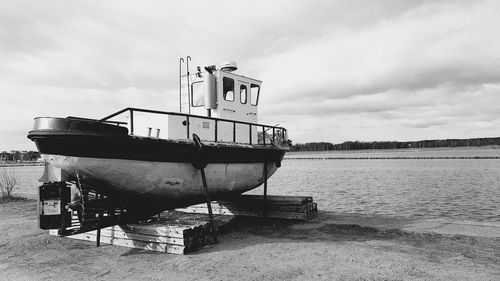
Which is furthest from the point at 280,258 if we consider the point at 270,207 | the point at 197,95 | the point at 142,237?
the point at 197,95

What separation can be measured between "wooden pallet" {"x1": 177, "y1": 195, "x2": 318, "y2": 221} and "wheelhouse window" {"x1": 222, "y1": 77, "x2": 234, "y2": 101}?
2642mm

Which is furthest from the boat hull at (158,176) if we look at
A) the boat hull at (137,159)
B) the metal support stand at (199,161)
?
the metal support stand at (199,161)

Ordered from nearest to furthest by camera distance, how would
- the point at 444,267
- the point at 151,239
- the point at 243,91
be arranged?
the point at 444,267, the point at 151,239, the point at 243,91

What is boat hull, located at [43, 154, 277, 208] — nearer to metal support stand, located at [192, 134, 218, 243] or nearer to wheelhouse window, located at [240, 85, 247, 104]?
metal support stand, located at [192, 134, 218, 243]

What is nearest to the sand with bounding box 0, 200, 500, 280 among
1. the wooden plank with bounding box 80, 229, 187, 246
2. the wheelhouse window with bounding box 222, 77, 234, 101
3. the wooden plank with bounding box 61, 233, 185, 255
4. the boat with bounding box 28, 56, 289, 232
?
the wooden plank with bounding box 61, 233, 185, 255

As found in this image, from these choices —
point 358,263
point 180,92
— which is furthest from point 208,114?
point 358,263

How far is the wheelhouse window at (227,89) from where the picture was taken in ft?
30.0

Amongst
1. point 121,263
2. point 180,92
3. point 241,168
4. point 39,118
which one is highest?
point 180,92

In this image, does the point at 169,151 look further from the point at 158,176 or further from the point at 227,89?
the point at 227,89

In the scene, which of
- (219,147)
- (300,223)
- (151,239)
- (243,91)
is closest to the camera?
(151,239)

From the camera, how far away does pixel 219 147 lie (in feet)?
24.5

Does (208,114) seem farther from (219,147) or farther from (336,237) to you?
(336,237)

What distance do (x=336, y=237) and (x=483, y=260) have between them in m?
2.42

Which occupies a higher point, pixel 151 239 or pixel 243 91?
pixel 243 91
